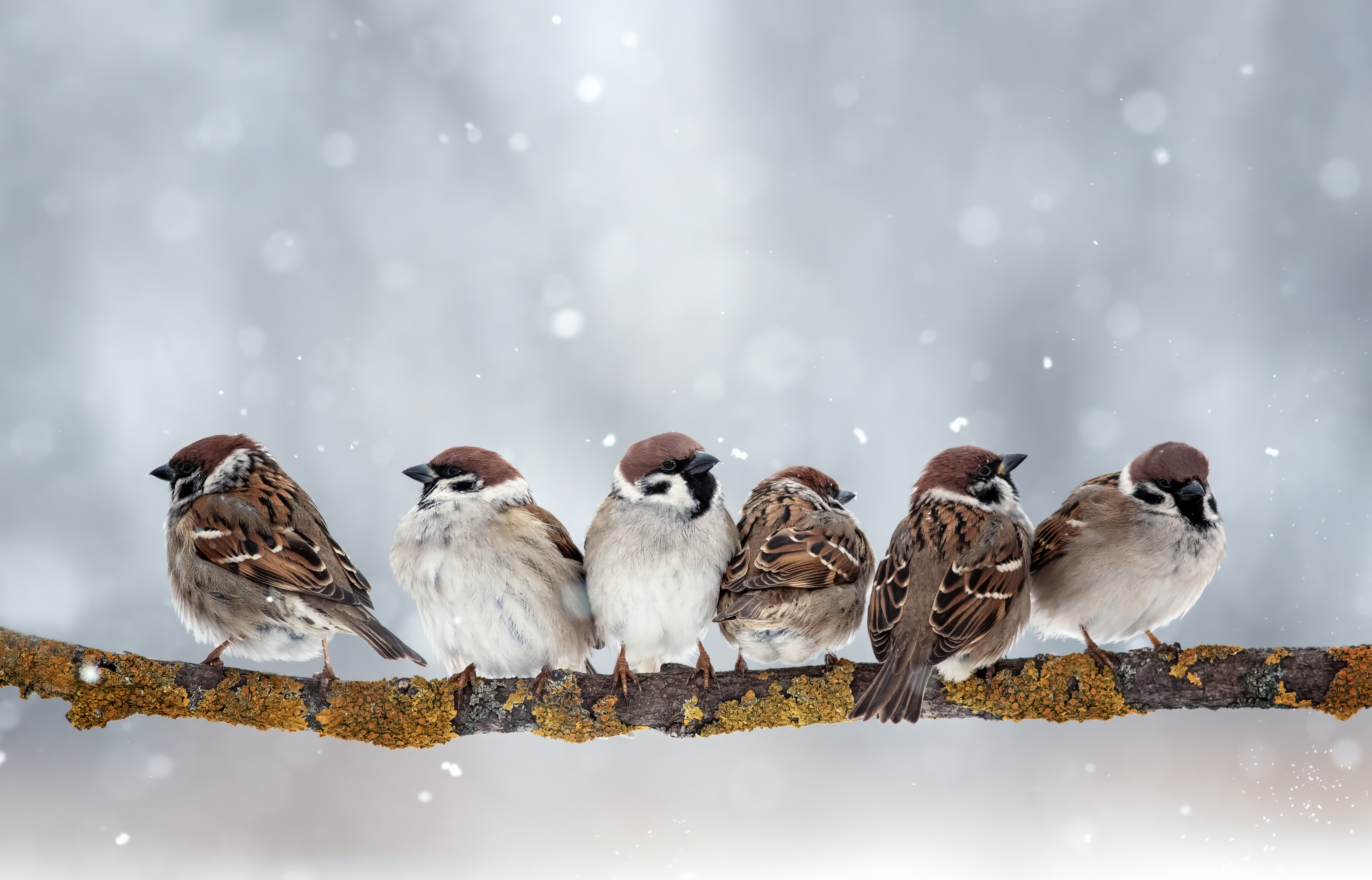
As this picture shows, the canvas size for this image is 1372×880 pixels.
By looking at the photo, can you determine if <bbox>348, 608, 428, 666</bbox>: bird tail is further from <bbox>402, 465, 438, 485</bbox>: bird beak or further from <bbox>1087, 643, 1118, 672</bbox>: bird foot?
<bbox>1087, 643, 1118, 672</bbox>: bird foot

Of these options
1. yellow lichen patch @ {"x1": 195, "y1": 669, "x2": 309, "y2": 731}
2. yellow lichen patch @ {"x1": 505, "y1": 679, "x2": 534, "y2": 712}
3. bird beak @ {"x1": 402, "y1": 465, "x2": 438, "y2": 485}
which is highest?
bird beak @ {"x1": 402, "y1": 465, "x2": 438, "y2": 485}

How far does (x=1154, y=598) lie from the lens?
253cm

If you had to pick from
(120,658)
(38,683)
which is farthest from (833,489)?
(38,683)

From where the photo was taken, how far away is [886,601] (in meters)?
2.46

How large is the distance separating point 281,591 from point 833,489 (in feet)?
5.61

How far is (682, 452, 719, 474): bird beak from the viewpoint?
2633 mm

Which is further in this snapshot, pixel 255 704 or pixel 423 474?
pixel 423 474

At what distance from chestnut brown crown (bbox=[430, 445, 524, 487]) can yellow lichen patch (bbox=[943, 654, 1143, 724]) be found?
1421 mm

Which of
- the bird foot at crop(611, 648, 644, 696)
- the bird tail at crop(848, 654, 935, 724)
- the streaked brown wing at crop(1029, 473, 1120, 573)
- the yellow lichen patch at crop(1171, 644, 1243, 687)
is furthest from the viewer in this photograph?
the streaked brown wing at crop(1029, 473, 1120, 573)

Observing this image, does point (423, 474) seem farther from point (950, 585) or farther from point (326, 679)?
point (950, 585)

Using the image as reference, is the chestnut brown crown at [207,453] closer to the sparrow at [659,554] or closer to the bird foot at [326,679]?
the bird foot at [326,679]

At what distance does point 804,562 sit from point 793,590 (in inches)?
3.4

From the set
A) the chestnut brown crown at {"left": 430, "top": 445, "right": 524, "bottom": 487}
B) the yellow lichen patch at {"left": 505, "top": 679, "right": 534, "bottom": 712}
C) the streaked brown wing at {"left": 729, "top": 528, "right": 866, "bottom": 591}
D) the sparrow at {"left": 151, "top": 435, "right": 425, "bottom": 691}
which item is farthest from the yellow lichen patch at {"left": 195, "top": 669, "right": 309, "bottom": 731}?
the streaked brown wing at {"left": 729, "top": 528, "right": 866, "bottom": 591}

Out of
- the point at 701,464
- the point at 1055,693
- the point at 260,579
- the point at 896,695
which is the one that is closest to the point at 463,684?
the point at 260,579
